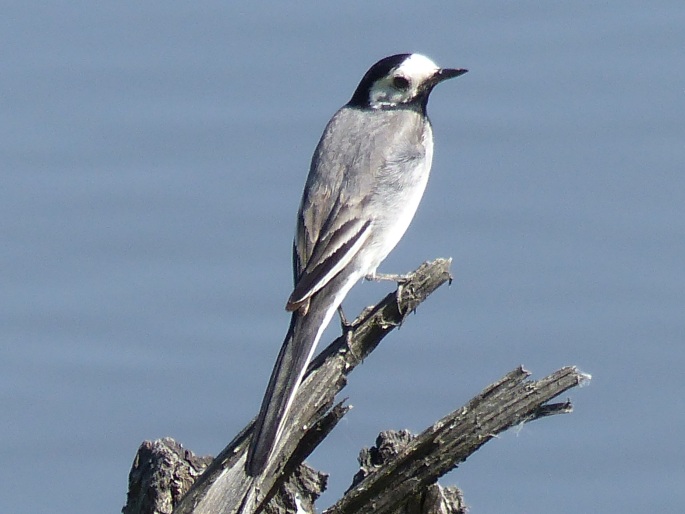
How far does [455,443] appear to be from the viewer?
5.23 metres

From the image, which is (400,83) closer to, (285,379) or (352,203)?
(352,203)

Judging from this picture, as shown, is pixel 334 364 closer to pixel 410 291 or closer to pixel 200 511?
pixel 410 291

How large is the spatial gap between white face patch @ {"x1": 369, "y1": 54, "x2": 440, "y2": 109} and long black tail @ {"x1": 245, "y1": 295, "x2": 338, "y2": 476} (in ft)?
6.32

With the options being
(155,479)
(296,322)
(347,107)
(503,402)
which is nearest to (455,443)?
(503,402)

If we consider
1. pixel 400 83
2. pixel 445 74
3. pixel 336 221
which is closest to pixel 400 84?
pixel 400 83

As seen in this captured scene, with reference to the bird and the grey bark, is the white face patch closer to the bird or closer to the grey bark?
the bird

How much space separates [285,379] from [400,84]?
9.10ft

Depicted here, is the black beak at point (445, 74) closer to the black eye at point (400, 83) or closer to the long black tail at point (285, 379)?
the black eye at point (400, 83)

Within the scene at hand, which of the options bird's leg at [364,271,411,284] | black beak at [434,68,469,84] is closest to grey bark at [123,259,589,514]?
bird's leg at [364,271,411,284]

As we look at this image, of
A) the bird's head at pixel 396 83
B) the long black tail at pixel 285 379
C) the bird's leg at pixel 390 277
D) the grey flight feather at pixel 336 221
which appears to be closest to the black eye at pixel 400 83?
the bird's head at pixel 396 83

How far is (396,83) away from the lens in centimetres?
766

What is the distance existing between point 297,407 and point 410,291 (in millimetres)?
928

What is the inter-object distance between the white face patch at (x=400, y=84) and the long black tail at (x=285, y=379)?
6.32 feet

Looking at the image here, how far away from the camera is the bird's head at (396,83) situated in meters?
7.64
